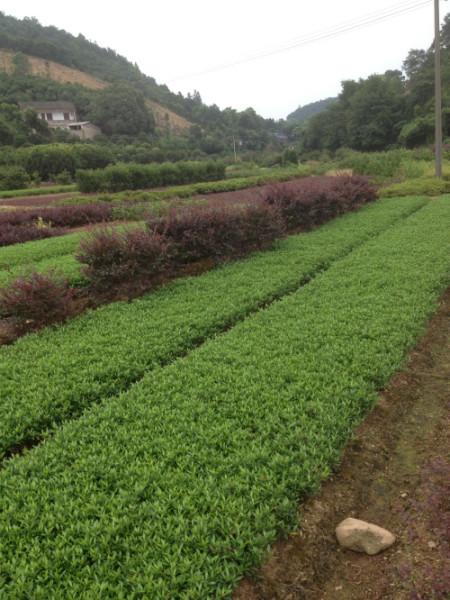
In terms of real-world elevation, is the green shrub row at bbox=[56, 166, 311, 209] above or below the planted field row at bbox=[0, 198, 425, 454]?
above

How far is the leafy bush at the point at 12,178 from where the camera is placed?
1210 inches

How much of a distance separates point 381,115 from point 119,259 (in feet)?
189

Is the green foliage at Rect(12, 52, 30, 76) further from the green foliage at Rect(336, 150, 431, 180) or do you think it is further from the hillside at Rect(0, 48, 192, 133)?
the green foliage at Rect(336, 150, 431, 180)

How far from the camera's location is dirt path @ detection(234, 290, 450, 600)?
2.38m

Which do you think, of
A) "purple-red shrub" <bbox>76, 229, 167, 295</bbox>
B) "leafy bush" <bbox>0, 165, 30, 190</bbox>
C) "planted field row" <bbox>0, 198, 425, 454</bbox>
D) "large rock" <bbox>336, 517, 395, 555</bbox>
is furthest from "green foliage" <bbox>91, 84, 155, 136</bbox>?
"large rock" <bbox>336, 517, 395, 555</bbox>

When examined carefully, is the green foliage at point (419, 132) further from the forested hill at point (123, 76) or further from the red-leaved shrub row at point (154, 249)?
the red-leaved shrub row at point (154, 249)

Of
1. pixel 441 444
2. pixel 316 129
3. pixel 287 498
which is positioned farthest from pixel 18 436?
pixel 316 129

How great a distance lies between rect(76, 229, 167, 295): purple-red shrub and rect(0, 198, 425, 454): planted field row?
0.46 meters

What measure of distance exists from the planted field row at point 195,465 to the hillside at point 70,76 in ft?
286

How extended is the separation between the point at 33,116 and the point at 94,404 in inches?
2262

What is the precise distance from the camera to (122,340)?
5164 millimetres

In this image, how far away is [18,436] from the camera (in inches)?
137

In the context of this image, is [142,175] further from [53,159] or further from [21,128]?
[21,128]

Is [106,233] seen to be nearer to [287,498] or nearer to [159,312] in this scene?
[159,312]
